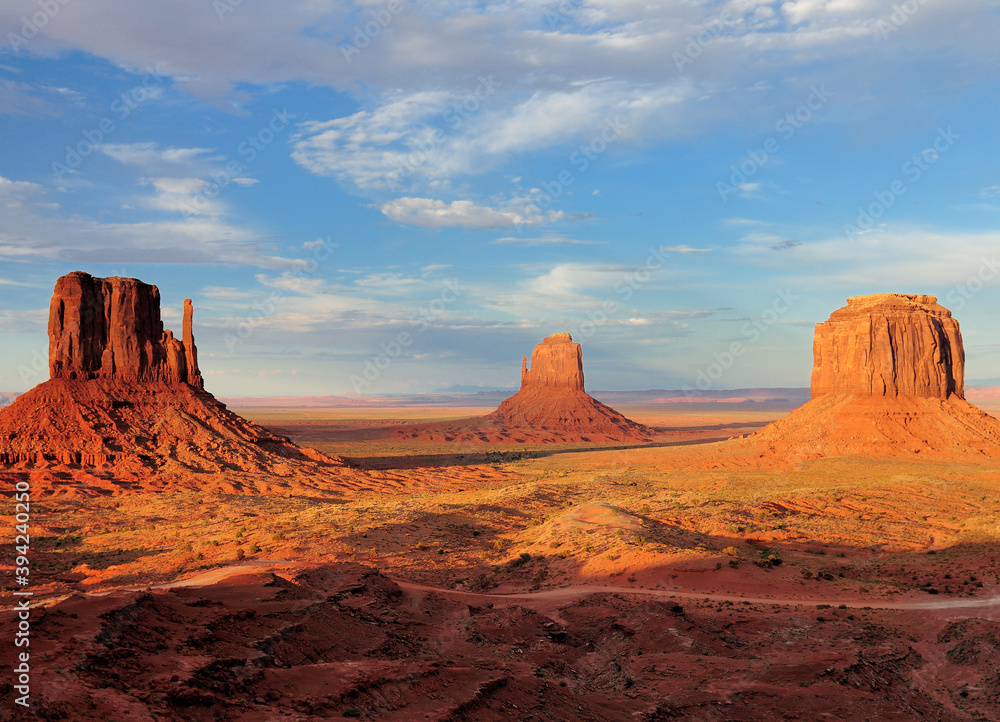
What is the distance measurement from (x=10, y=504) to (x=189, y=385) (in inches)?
707

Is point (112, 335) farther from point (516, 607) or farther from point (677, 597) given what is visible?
point (677, 597)

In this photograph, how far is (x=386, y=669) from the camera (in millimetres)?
13750

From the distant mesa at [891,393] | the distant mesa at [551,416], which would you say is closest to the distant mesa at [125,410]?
the distant mesa at [891,393]

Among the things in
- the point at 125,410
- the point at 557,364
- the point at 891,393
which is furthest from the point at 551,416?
the point at 125,410

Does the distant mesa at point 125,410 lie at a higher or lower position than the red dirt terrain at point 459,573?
higher

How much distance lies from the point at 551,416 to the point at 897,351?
7303 centimetres

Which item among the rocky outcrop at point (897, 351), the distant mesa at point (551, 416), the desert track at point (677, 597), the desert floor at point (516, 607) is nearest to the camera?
the desert floor at point (516, 607)

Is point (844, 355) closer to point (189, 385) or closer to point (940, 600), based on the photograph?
point (940, 600)

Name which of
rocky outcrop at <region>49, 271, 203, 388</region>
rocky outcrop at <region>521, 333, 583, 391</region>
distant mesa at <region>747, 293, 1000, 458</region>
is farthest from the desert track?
rocky outcrop at <region>521, 333, 583, 391</region>

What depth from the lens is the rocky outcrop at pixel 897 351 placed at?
246ft

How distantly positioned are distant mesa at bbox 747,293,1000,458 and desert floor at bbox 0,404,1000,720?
24.2 meters

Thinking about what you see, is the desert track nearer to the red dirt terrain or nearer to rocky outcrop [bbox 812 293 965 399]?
the red dirt terrain

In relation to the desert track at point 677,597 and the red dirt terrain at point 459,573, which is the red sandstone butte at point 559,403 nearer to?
the red dirt terrain at point 459,573

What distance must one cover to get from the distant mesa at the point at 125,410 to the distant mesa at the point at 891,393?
181 ft
